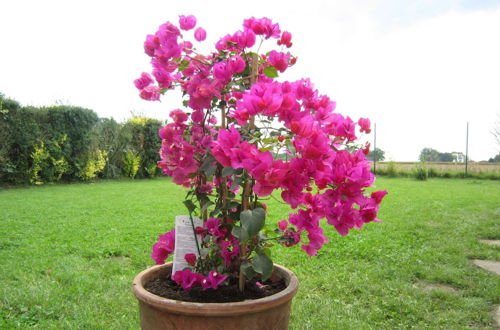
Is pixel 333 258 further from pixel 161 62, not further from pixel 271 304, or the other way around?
pixel 161 62

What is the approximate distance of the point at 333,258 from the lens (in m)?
2.98

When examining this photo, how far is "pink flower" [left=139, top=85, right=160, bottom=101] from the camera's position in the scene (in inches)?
48.1

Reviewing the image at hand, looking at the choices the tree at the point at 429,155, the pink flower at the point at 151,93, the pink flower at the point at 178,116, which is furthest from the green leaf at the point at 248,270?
the tree at the point at 429,155

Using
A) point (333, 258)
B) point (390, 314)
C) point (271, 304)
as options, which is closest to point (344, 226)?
point (271, 304)

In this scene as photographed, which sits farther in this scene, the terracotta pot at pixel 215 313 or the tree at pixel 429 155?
the tree at pixel 429 155

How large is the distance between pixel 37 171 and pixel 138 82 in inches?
336

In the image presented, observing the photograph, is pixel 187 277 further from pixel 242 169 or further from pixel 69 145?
pixel 69 145

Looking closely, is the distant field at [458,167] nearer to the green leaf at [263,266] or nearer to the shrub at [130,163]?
the shrub at [130,163]

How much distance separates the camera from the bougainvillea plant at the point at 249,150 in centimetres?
94

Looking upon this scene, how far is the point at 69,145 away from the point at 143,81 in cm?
878

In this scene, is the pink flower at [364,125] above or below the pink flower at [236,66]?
below

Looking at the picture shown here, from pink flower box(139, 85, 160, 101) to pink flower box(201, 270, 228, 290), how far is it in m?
0.55

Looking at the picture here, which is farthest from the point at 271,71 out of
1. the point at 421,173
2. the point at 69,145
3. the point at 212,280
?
the point at 421,173

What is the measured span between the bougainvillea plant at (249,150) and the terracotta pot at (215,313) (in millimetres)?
85
